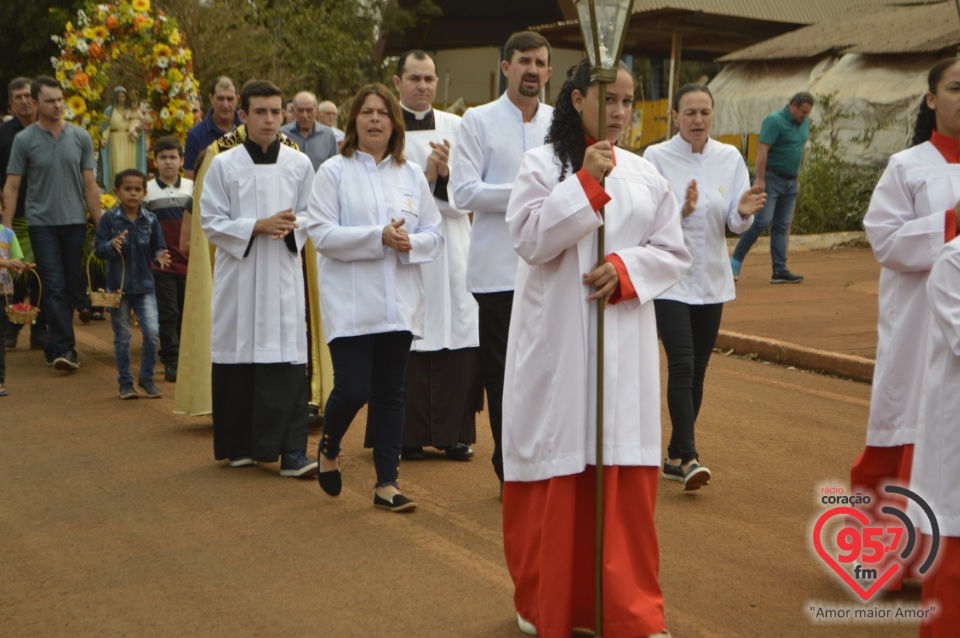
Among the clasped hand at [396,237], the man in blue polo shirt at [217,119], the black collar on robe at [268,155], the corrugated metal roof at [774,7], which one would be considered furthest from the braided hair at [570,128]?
the corrugated metal roof at [774,7]

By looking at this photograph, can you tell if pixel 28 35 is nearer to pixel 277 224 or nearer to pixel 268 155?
pixel 268 155

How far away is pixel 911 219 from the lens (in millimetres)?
5336

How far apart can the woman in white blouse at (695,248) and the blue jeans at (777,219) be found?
7.94 m

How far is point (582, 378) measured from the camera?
185 inches

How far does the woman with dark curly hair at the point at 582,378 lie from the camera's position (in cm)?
459

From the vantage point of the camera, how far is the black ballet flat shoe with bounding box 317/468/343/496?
6.71 meters

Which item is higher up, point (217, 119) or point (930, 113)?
point (217, 119)

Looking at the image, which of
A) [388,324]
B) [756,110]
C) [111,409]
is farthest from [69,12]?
[388,324]

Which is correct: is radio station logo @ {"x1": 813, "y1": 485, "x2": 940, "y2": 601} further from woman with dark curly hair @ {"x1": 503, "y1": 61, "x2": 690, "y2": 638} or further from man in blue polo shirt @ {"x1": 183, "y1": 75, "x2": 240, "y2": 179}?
man in blue polo shirt @ {"x1": 183, "y1": 75, "x2": 240, "y2": 179}

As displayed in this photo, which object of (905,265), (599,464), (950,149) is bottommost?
(599,464)

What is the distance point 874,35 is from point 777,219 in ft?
27.3

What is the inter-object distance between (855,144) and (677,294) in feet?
49.2

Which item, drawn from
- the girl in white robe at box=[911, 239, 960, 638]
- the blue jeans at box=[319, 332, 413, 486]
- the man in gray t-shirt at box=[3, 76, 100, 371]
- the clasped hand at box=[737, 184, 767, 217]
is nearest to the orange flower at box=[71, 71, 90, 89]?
the man in gray t-shirt at box=[3, 76, 100, 371]

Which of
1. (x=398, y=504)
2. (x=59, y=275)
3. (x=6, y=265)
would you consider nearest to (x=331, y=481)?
(x=398, y=504)
